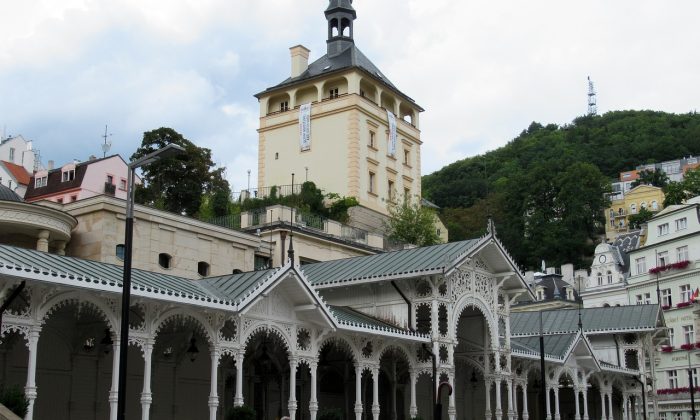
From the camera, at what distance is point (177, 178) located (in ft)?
222

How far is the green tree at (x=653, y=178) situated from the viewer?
12331 cm

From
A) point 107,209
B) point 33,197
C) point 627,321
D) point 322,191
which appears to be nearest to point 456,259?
point 107,209

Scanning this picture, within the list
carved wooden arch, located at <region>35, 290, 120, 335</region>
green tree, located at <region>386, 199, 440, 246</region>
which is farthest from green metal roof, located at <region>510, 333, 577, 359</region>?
carved wooden arch, located at <region>35, 290, 120, 335</region>

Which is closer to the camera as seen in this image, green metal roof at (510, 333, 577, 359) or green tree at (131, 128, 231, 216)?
green metal roof at (510, 333, 577, 359)

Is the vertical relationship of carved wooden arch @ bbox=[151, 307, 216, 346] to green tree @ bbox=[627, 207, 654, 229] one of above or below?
below

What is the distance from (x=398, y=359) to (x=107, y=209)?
47.6 feet

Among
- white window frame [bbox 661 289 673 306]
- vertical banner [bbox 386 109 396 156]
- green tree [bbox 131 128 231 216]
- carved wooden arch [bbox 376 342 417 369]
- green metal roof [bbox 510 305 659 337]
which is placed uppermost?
vertical banner [bbox 386 109 396 156]

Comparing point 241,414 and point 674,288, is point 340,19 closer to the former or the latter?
point 674,288

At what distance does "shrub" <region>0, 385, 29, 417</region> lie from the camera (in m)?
19.5

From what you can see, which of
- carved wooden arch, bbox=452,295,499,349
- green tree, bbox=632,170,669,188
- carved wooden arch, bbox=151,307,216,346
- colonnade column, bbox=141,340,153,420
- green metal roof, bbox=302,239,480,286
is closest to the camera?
colonnade column, bbox=141,340,153,420

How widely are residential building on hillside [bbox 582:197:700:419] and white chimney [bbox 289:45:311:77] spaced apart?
2870 cm

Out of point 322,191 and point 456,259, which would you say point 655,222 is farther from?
point 456,259

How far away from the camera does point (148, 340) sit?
922 inches

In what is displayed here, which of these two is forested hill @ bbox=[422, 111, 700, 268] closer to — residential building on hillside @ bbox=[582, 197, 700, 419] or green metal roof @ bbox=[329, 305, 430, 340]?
residential building on hillside @ bbox=[582, 197, 700, 419]
